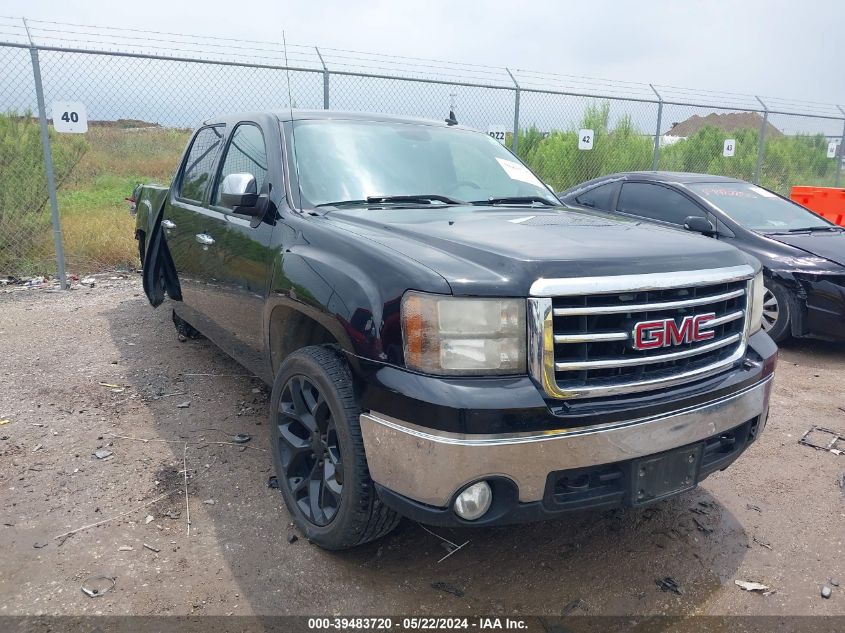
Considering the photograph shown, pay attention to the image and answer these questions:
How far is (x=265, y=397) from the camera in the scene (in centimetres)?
455

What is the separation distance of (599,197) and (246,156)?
467 centimetres

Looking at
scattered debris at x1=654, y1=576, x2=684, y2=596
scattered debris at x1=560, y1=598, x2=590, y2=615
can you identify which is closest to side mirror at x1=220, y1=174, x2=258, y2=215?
scattered debris at x1=560, y1=598, x2=590, y2=615

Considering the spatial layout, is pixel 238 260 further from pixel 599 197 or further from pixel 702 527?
pixel 599 197

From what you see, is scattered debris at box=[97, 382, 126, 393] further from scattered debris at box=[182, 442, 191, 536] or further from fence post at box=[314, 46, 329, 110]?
fence post at box=[314, 46, 329, 110]

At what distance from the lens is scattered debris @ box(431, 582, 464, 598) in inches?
102

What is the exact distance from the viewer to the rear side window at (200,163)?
14.1ft

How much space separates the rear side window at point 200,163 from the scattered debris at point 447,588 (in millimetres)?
2795

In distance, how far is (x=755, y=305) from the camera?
9.53 feet

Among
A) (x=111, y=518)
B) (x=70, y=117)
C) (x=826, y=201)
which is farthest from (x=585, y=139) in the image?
(x=111, y=518)

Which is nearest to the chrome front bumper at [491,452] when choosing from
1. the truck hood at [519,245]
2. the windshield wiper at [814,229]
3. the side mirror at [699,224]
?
the truck hood at [519,245]

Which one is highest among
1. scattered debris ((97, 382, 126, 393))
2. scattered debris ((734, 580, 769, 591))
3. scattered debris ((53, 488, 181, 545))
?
scattered debris ((53, 488, 181, 545))

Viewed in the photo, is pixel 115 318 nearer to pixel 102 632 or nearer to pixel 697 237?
pixel 102 632

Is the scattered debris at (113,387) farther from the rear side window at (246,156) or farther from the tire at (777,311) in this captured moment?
the tire at (777,311)

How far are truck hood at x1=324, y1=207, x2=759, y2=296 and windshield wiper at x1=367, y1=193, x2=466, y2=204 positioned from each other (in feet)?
0.46
